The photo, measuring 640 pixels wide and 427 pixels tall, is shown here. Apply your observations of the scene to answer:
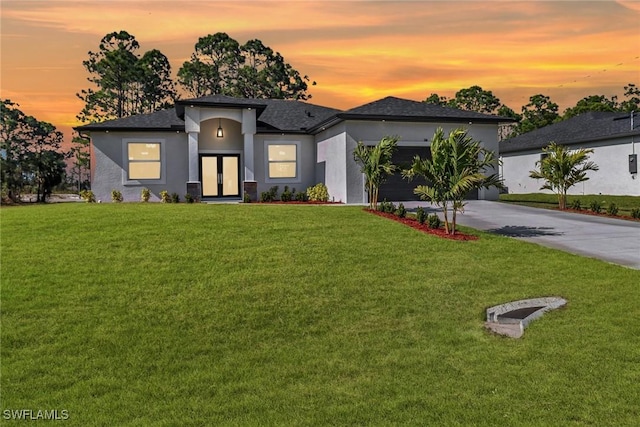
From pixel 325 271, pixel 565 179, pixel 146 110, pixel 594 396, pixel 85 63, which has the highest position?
→ pixel 85 63

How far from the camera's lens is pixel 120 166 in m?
21.9

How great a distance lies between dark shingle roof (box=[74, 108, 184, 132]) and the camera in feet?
70.7

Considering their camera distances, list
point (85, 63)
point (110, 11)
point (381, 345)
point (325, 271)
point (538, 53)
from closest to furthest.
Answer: point (381, 345), point (325, 271), point (110, 11), point (538, 53), point (85, 63)

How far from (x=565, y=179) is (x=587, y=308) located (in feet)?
44.5

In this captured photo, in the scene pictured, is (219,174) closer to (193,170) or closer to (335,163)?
(193,170)

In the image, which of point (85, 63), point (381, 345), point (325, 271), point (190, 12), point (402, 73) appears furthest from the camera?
point (85, 63)

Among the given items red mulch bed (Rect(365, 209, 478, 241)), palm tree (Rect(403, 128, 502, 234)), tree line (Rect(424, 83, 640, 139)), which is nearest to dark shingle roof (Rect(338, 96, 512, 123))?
red mulch bed (Rect(365, 209, 478, 241))

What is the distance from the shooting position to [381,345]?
5820 mm

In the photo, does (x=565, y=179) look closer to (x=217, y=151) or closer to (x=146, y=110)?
(x=217, y=151)

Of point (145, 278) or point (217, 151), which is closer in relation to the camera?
point (145, 278)

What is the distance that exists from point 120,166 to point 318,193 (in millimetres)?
9903

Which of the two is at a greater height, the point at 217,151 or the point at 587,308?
the point at 217,151

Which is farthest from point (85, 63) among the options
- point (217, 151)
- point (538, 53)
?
point (538, 53)

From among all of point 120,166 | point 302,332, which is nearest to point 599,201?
point 302,332
